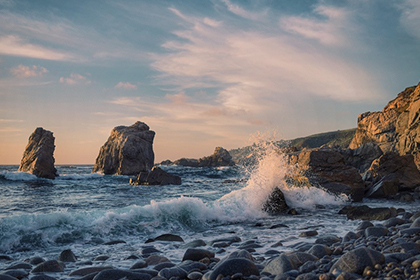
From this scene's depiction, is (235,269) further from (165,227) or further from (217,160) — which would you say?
(217,160)

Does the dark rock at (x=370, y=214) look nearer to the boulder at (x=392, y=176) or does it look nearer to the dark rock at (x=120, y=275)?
the boulder at (x=392, y=176)

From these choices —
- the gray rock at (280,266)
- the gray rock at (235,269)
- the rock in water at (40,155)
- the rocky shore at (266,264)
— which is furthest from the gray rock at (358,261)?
the rock in water at (40,155)

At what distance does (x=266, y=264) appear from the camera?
187 inches

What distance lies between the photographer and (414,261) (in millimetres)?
3447

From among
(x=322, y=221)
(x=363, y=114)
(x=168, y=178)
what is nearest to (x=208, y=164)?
(x=363, y=114)

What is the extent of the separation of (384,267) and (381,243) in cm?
183

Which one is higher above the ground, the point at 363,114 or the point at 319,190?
the point at 363,114

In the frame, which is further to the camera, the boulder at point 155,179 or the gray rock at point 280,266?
the boulder at point 155,179

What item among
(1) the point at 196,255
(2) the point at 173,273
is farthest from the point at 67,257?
(2) the point at 173,273

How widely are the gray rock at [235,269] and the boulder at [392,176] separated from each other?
1372cm

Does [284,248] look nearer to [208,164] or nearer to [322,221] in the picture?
[322,221]

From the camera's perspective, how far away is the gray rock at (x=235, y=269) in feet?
13.3

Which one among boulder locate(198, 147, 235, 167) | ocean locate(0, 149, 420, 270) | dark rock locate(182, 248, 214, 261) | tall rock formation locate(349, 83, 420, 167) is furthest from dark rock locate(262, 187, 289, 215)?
boulder locate(198, 147, 235, 167)

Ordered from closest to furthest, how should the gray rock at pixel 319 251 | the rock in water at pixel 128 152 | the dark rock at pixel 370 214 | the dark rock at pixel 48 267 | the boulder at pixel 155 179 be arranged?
the gray rock at pixel 319 251
the dark rock at pixel 48 267
the dark rock at pixel 370 214
the boulder at pixel 155 179
the rock in water at pixel 128 152
